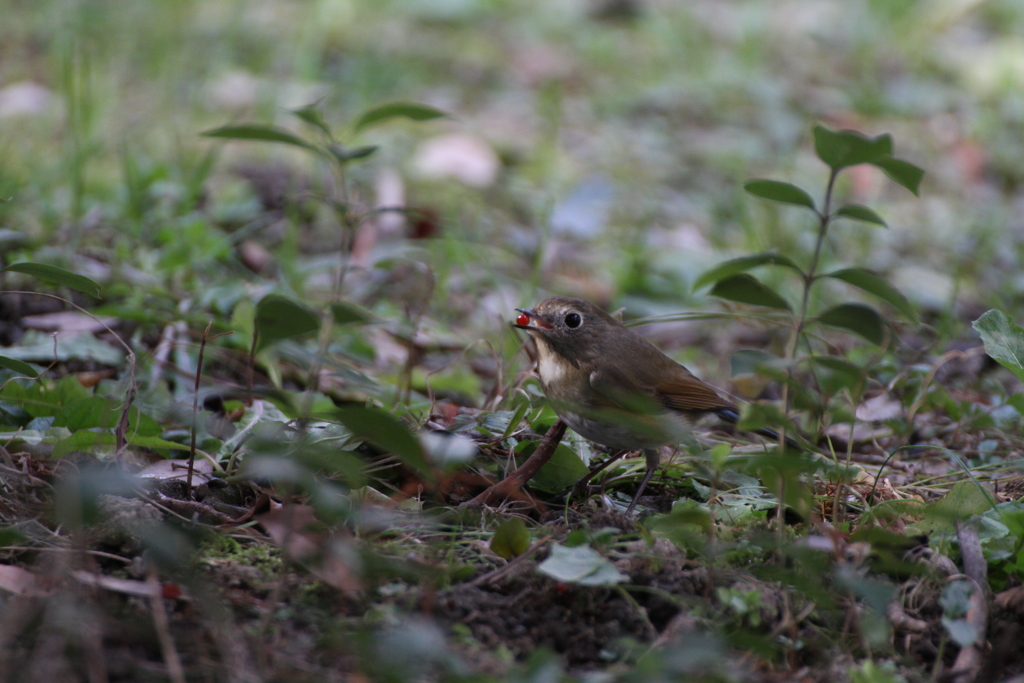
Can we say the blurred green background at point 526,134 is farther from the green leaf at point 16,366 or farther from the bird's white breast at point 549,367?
the bird's white breast at point 549,367

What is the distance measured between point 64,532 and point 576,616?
4.10 feet

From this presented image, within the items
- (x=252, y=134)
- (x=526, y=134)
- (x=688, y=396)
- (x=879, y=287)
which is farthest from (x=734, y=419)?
(x=526, y=134)

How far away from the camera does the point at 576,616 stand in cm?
199

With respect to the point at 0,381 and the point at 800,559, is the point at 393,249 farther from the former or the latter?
the point at 800,559

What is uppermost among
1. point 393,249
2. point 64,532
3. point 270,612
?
point 270,612

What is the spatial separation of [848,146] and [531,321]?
1371 mm

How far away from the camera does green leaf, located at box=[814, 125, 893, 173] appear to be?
7.45ft

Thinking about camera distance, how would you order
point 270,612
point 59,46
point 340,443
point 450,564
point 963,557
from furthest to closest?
point 59,46
point 340,443
point 963,557
point 450,564
point 270,612

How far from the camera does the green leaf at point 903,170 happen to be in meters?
2.30

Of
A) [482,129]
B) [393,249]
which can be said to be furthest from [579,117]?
[393,249]

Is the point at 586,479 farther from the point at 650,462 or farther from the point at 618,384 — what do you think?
the point at 618,384

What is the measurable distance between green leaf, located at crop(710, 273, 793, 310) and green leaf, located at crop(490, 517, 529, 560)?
3.17ft

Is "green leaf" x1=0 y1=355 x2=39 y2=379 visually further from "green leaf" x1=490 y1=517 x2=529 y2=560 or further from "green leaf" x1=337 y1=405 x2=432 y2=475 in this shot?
"green leaf" x1=490 y1=517 x2=529 y2=560

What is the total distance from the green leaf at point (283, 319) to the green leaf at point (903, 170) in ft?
5.17
